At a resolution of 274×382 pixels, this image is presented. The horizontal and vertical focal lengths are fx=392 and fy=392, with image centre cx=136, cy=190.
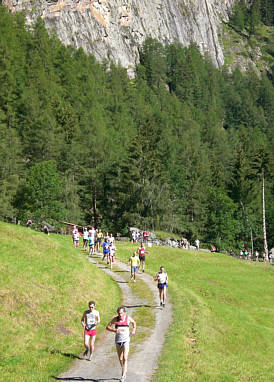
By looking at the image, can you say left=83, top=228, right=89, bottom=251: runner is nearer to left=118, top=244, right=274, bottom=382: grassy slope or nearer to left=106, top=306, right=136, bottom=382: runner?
left=118, top=244, right=274, bottom=382: grassy slope

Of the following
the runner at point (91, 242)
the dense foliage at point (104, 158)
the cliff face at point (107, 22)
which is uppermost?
the cliff face at point (107, 22)

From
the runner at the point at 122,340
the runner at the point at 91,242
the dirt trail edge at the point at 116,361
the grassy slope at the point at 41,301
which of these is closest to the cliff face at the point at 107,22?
the runner at the point at 91,242

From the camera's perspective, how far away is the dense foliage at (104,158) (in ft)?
212

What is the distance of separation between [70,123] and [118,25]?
8443 centimetres

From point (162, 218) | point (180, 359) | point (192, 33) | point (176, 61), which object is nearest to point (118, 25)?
point (176, 61)

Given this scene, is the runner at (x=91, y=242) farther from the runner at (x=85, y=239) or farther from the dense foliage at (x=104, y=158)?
the dense foliage at (x=104, y=158)

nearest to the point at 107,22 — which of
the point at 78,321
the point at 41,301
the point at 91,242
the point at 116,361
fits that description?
the point at 91,242

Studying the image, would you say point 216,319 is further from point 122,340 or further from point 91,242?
point 91,242

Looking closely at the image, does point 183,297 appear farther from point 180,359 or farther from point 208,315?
point 180,359

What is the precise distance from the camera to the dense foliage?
2547 inches

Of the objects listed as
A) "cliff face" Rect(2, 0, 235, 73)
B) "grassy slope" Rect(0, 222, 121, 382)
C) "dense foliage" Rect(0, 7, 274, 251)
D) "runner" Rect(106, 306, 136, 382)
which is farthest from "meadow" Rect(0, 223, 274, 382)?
"cliff face" Rect(2, 0, 235, 73)

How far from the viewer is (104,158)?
80875mm

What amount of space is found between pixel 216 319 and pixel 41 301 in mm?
11116

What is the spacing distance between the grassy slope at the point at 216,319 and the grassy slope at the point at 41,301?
13.7 ft
